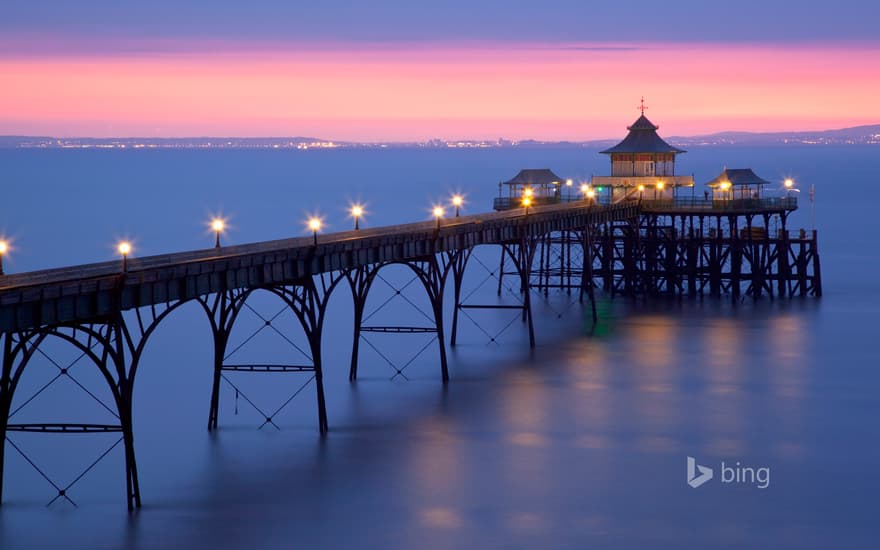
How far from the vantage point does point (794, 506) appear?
34375 millimetres

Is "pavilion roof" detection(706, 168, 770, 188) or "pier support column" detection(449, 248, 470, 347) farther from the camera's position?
"pavilion roof" detection(706, 168, 770, 188)

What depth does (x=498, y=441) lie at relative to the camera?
4088cm

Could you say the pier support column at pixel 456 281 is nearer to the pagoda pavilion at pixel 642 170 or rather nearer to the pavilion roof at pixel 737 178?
the pavilion roof at pixel 737 178

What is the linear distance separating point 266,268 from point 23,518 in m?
10.5

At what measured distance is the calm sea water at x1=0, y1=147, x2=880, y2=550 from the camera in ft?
105

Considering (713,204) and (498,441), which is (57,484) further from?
(713,204)

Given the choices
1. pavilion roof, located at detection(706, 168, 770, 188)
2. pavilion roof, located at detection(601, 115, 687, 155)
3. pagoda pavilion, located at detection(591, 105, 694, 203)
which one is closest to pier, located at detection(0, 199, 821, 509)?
pavilion roof, located at detection(706, 168, 770, 188)

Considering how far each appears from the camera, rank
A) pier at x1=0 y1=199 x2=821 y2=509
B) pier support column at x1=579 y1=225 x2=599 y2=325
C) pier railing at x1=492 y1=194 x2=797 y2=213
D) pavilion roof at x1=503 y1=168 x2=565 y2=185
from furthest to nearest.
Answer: pavilion roof at x1=503 y1=168 x2=565 y2=185
pier railing at x1=492 y1=194 x2=797 y2=213
pier support column at x1=579 y1=225 x2=599 y2=325
pier at x1=0 y1=199 x2=821 y2=509

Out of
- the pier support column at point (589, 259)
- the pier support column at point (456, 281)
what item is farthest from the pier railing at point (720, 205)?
the pier support column at point (456, 281)

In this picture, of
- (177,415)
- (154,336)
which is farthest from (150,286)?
(154,336)

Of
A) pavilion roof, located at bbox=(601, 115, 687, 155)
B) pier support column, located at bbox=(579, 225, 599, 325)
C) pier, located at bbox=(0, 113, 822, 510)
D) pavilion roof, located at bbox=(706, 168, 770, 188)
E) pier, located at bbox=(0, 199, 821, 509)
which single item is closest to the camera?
pier, located at bbox=(0, 199, 821, 509)

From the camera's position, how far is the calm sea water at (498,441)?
32.2m

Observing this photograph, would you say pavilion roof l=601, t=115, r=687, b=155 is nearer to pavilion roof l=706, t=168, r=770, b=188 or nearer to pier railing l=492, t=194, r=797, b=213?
pavilion roof l=706, t=168, r=770, b=188

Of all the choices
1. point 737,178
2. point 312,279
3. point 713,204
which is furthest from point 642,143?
point 312,279
